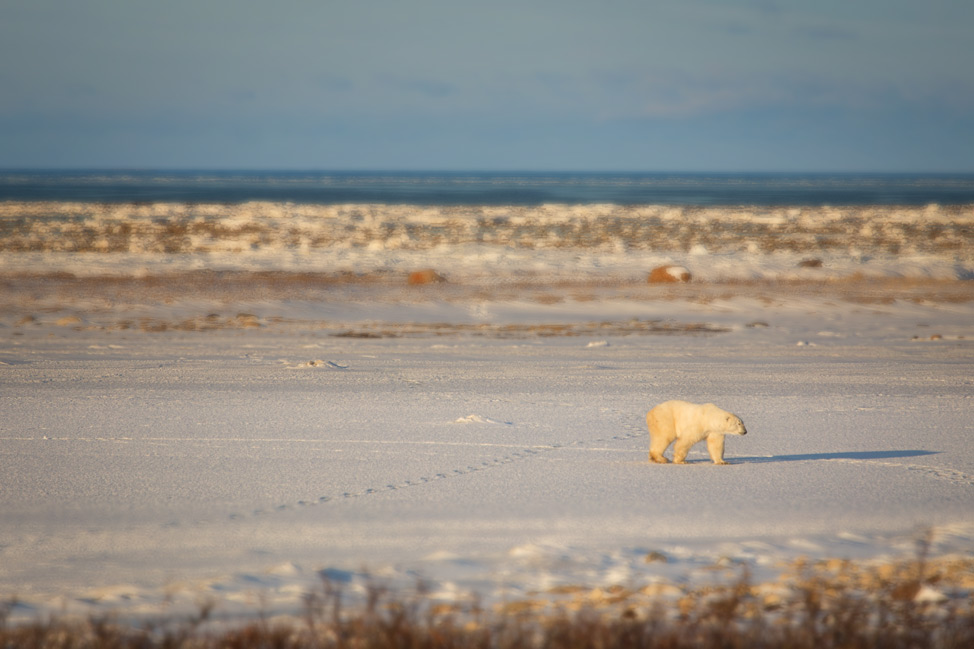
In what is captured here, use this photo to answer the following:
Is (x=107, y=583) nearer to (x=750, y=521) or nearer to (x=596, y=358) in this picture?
(x=750, y=521)

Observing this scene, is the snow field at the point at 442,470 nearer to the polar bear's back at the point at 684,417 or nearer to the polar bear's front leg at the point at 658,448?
the polar bear's front leg at the point at 658,448

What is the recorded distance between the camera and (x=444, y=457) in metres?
7.01

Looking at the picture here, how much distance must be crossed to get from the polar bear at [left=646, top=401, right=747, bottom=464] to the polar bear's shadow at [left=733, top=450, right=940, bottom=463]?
0.45 m

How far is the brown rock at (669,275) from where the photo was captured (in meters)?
20.9

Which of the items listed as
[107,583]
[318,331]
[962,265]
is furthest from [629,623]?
[962,265]

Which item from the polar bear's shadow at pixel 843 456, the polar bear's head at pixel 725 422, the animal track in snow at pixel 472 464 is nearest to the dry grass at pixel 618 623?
the animal track in snow at pixel 472 464

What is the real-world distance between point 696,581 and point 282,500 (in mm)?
2658

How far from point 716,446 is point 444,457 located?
1.92m

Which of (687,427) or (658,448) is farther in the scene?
Answer: (658,448)

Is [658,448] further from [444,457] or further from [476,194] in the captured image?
[476,194]

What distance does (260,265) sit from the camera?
23.2 metres

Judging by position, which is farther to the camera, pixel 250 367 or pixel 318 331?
pixel 318 331

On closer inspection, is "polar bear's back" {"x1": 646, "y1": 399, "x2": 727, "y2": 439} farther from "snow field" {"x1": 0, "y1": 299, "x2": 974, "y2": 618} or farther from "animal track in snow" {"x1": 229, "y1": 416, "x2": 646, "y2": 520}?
"animal track in snow" {"x1": 229, "y1": 416, "x2": 646, "y2": 520}

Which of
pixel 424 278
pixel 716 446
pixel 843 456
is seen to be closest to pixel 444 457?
pixel 716 446
